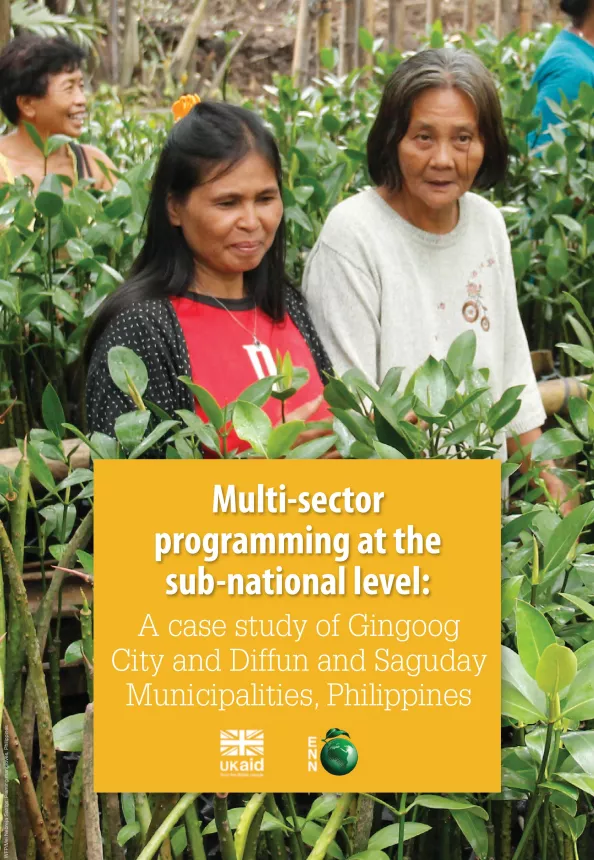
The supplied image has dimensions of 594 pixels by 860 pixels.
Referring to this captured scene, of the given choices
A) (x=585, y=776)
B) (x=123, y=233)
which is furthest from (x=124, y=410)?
(x=585, y=776)

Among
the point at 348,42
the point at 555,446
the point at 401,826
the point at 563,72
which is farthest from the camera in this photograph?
the point at 348,42

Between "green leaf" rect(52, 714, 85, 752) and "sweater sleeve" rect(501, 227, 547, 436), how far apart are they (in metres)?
1.09

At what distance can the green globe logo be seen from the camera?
0.70m

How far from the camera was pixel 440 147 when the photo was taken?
5.29 ft

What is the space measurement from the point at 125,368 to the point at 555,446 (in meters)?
0.38

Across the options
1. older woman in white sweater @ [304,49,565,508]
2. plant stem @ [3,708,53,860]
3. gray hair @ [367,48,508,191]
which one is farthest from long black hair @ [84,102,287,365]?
plant stem @ [3,708,53,860]

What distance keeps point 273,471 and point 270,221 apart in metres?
0.83

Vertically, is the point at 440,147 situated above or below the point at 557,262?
above

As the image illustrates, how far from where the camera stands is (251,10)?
47.1ft

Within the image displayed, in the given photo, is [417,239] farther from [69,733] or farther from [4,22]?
[4,22]

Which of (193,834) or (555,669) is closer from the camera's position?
(555,669)

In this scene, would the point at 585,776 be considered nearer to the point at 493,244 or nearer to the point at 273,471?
the point at 273,471

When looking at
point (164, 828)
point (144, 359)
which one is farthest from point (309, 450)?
point (144, 359)

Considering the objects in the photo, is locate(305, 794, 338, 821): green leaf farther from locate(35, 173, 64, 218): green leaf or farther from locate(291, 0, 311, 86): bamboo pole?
locate(291, 0, 311, 86): bamboo pole
